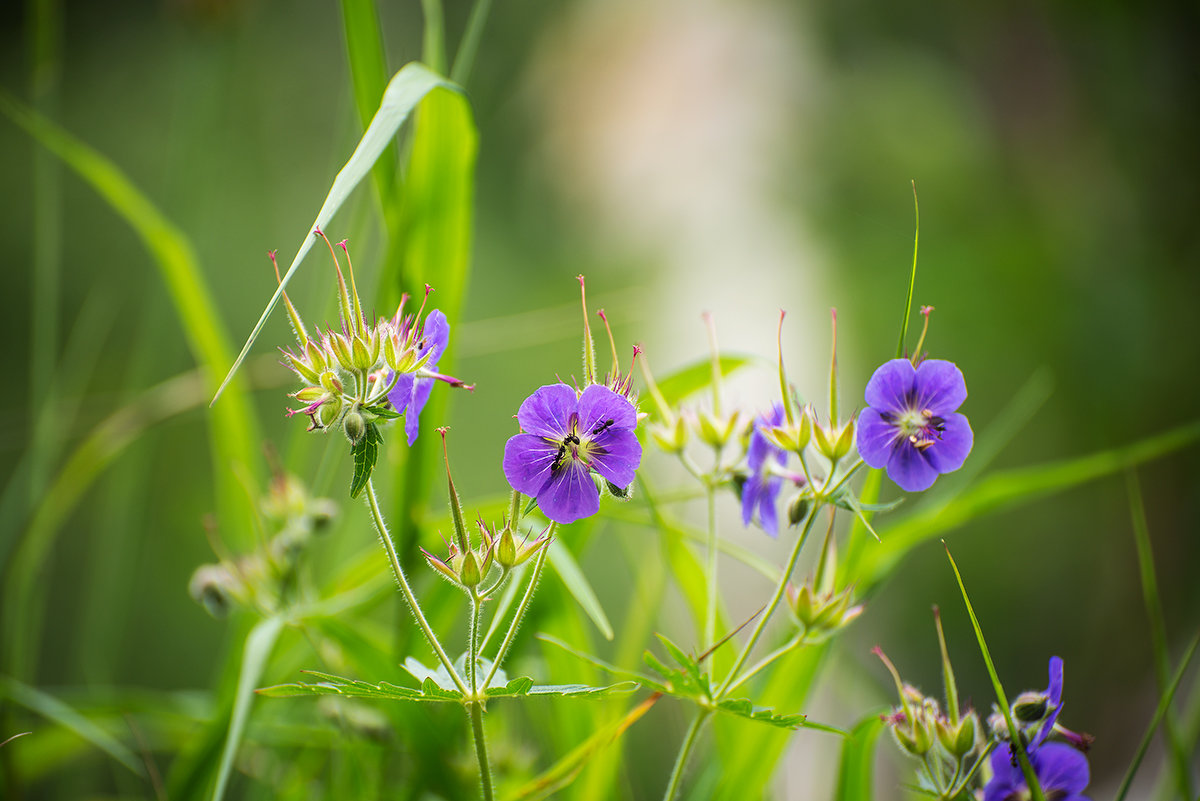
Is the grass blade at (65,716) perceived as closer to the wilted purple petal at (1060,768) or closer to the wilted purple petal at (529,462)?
the wilted purple petal at (529,462)

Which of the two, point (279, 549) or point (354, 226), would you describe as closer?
point (279, 549)

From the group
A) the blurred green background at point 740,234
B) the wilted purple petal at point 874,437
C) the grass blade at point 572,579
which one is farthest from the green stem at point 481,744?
the blurred green background at point 740,234

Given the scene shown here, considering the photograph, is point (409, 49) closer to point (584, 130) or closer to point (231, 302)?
point (584, 130)

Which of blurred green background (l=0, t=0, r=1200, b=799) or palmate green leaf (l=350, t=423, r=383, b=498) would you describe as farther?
blurred green background (l=0, t=0, r=1200, b=799)

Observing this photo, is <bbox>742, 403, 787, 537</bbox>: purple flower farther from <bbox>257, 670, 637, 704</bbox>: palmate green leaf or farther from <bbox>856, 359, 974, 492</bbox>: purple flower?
<bbox>257, 670, 637, 704</bbox>: palmate green leaf

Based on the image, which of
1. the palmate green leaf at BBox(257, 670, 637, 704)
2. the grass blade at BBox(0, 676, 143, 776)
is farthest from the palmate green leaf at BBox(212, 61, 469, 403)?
the grass blade at BBox(0, 676, 143, 776)

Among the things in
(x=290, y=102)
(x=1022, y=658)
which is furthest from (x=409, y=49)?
(x=1022, y=658)
